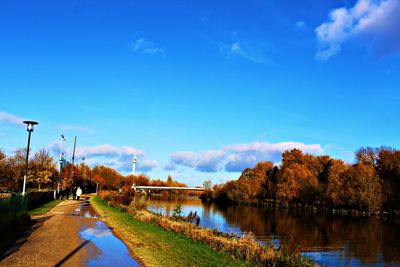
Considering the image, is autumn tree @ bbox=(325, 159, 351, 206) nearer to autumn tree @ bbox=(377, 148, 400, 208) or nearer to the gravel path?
autumn tree @ bbox=(377, 148, 400, 208)

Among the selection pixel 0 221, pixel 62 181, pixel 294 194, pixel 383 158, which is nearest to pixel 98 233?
pixel 0 221

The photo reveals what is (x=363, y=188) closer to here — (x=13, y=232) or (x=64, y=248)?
(x=13, y=232)

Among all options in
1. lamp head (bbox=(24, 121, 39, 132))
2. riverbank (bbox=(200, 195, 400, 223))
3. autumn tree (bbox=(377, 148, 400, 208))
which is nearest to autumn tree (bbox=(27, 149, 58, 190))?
lamp head (bbox=(24, 121, 39, 132))

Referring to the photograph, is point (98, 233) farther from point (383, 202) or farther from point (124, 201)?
point (383, 202)

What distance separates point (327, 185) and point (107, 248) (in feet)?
248

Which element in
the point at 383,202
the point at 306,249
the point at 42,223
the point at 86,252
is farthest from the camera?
the point at 383,202

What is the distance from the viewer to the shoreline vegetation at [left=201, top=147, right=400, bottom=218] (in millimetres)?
72000

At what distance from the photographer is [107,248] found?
51.9 feet

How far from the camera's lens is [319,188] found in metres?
86.8

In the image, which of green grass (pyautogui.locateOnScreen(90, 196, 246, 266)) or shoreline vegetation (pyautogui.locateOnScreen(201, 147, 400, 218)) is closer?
green grass (pyautogui.locateOnScreen(90, 196, 246, 266))

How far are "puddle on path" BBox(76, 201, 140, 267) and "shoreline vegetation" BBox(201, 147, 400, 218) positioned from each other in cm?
6238

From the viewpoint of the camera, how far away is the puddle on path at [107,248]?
43.0ft

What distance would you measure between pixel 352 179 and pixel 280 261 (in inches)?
2669

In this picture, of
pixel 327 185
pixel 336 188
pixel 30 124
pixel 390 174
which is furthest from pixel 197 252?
pixel 327 185
